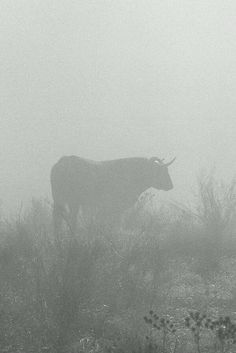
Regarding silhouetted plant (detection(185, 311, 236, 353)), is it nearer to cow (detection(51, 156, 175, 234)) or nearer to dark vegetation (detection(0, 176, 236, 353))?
dark vegetation (detection(0, 176, 236, 353))

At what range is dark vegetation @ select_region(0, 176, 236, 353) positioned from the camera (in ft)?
22.7

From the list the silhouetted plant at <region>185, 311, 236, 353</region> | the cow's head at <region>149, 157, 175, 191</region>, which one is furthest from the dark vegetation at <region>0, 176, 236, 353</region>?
the cow's head at <region>149, 157, 175, 191</region>

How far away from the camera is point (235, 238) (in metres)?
11.4

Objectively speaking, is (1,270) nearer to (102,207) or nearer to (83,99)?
(102,207)

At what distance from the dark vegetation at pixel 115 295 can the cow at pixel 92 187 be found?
3074 mm

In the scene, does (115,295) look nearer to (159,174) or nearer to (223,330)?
(223,330)

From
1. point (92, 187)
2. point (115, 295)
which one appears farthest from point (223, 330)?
point (92, 187)

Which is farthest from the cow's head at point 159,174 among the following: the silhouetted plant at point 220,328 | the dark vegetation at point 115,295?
the silhouetted plant at point 220,328

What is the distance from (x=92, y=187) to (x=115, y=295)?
21.5 ft

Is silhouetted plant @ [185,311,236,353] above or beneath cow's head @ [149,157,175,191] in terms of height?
beneath

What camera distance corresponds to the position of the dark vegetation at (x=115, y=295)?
22.7ft

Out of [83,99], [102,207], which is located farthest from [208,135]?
[102,207]

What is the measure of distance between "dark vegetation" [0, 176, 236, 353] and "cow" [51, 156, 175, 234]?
3.07 m

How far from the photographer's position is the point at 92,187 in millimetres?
14625
